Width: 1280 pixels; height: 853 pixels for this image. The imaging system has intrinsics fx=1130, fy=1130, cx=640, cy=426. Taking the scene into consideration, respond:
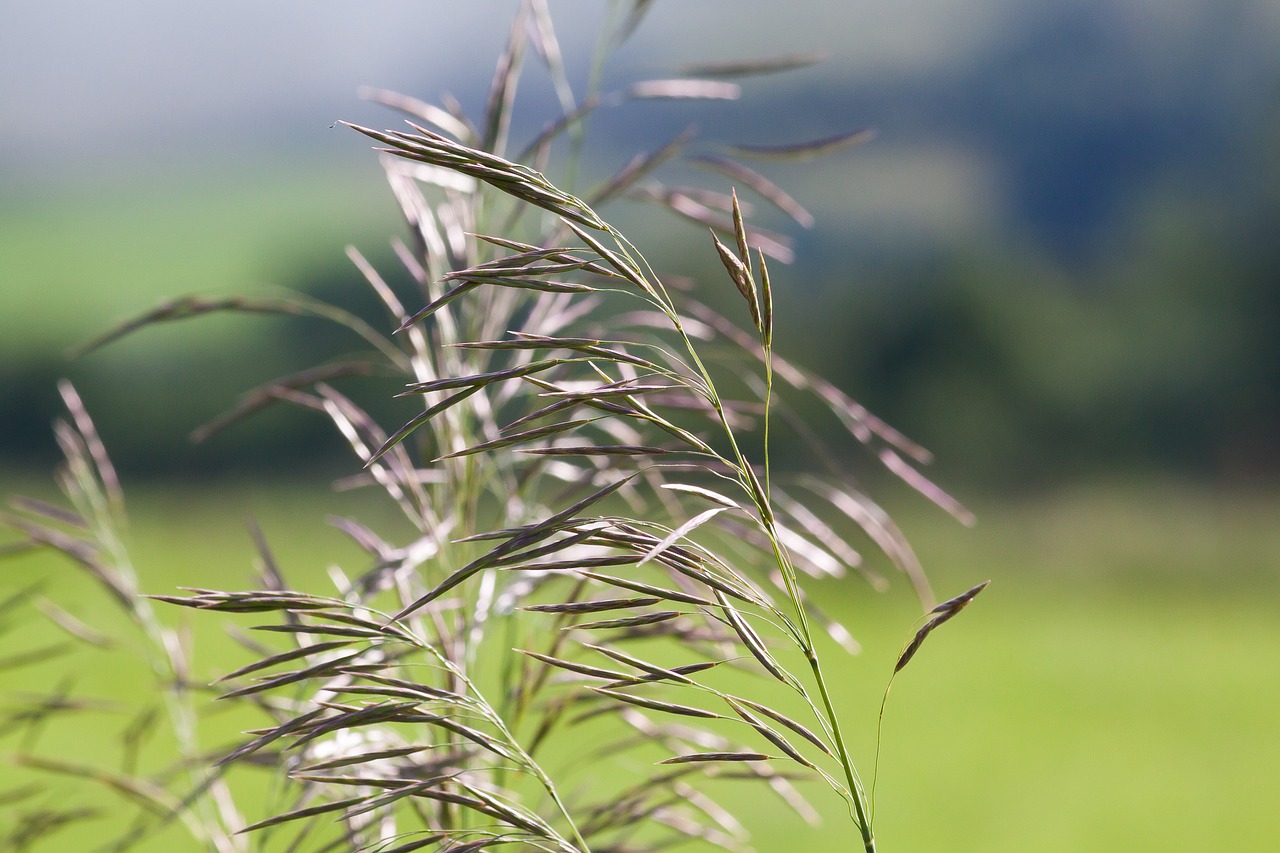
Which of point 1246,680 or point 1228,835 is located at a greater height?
point 1228,835

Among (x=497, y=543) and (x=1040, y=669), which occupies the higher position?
(x=497, y=543)

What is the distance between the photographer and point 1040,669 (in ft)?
12.5

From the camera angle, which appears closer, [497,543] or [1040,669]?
[497,543]

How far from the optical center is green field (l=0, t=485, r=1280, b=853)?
2.67 meters

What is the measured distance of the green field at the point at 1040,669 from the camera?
2.67 metres

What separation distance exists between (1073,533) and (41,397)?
200 inches

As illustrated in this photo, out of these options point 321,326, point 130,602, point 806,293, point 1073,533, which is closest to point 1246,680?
point 1073,533

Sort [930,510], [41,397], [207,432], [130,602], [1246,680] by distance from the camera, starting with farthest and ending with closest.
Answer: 1. [41,397]
2. [930,510]
3. [1246,680]
4. [130,602]
5. [207,432]

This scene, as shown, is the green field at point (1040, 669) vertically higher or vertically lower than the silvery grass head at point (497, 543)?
lower

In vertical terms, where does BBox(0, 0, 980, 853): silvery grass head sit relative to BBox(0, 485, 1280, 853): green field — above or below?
above

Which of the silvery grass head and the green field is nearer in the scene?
the silvery grass head

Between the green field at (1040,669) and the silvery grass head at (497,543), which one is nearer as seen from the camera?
the silvery grass head at (497,543)

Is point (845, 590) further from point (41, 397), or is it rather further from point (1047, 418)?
point (41, 397)

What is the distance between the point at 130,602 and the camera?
0.92 metres
